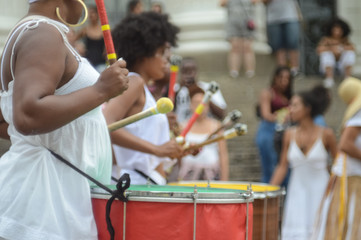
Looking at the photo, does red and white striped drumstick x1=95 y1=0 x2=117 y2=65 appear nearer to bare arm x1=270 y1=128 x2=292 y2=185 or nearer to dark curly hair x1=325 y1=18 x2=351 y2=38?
bare arm x1=270 y1=128 x2=292 y2=185

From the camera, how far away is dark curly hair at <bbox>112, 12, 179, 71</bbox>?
4039mm

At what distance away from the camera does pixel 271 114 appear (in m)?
8.67

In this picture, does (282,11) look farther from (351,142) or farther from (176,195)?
(176,195)

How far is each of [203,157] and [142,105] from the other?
11.2 feet

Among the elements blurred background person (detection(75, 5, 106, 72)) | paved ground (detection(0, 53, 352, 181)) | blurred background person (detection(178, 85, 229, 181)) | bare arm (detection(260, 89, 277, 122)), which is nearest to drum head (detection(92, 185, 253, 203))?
blurred background person (detection(178, 85, 229, 181))

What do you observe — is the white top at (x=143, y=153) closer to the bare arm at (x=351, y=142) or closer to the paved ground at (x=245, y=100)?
the bare arm at (x=351, y=142)

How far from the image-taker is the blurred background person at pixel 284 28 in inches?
456

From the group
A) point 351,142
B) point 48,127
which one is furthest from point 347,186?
point 48,127

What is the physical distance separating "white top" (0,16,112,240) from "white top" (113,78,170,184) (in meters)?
1.18

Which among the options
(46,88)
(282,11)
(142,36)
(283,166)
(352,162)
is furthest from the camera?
(282,11)

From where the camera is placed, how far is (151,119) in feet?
12.5

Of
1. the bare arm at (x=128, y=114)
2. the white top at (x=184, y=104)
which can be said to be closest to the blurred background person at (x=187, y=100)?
the white top at (x=184, y=104)

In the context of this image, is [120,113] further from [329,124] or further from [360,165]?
[329,124]

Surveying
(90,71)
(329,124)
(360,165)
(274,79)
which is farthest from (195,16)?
(90,71)
